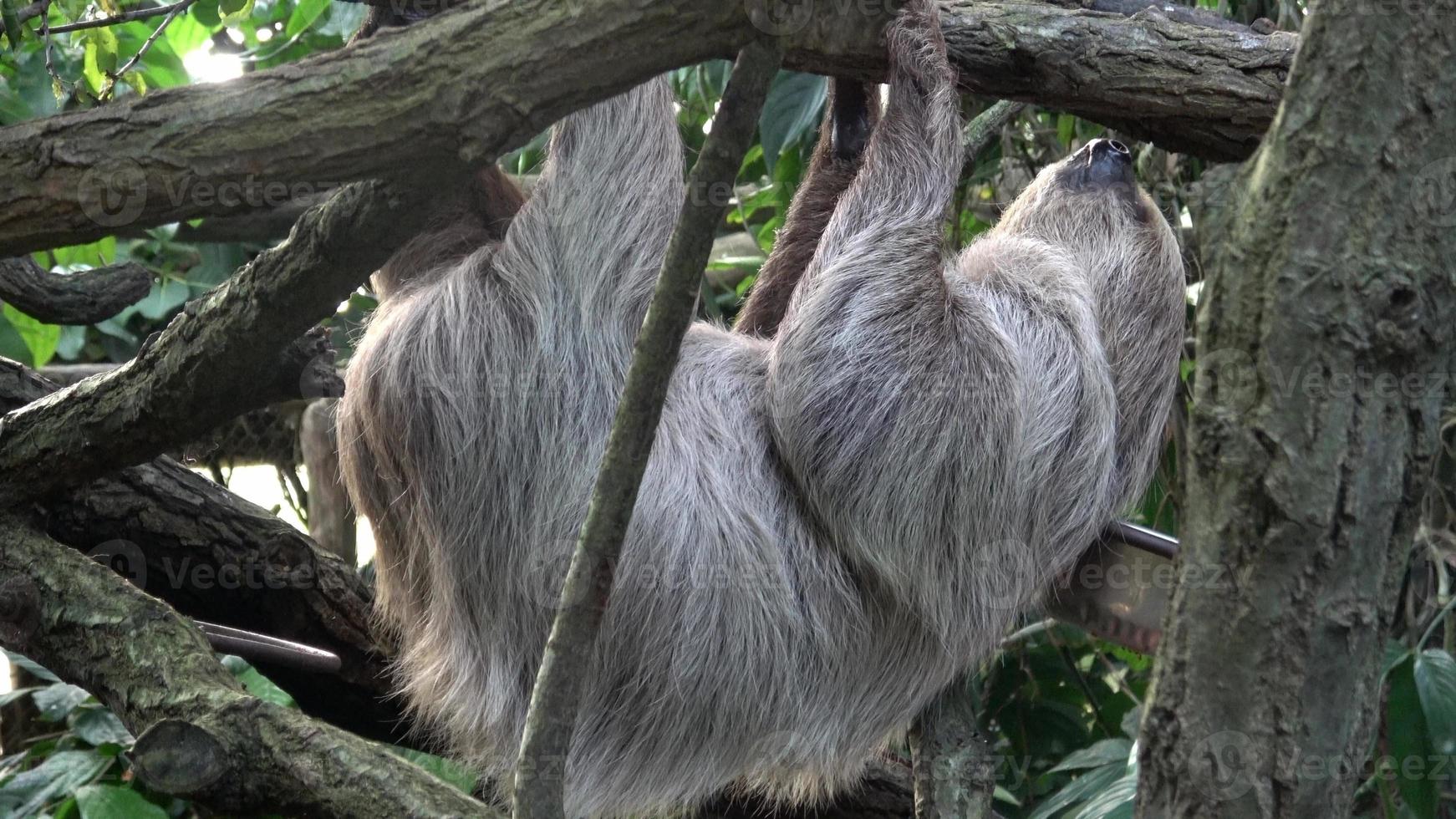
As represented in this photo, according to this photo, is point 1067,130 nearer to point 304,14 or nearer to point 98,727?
point 304,14

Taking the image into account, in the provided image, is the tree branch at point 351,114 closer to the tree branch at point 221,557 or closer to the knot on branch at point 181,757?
the knot on branch at point 181,757

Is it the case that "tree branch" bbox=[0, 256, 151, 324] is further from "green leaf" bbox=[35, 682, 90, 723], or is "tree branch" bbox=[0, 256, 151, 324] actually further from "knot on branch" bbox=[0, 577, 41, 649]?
"green leaf" bbox=[35, 682, 90, 723]

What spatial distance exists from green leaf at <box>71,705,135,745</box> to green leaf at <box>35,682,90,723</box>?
34 cm

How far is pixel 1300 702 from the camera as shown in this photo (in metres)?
2.03

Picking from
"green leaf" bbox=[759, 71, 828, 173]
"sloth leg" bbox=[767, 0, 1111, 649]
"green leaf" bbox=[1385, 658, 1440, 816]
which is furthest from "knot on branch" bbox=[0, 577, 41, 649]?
"green leaf" bbox=[1385, 658, 1440, 816]

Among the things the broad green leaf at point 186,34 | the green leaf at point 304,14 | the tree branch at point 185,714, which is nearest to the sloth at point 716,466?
the tree branch at point 185,714

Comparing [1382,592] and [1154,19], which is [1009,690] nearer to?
[1154,19]

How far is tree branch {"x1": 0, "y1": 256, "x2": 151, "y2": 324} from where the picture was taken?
4070mm

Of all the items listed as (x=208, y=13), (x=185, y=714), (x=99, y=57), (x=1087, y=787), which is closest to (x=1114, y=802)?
(x=1087, y=787)

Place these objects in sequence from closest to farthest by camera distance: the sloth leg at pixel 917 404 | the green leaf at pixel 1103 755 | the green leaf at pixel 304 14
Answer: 1. the sloth leg at pixel 917 404
2. the green leaf at pixel 1103 755
3. the green leaf at pixel 304 14

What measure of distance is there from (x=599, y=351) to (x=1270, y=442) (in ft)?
7.75

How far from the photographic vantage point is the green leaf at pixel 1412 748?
4289 mm

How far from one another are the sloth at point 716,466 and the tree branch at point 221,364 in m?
0.37

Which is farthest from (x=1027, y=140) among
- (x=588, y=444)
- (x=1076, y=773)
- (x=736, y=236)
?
(x=588, y=444)
